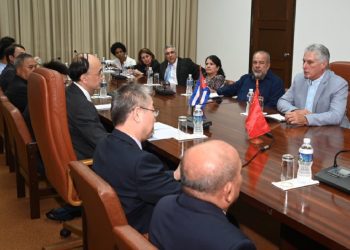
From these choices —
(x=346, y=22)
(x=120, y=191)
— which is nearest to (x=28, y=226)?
(x=120, y=191)

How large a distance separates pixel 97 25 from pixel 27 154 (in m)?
4.79

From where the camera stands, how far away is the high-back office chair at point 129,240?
1.16 metres

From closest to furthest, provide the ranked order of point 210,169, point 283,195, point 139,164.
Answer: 1. point 210,169
2. point 139,164
3. point 283,195

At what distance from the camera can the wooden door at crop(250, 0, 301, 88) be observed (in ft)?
21.1

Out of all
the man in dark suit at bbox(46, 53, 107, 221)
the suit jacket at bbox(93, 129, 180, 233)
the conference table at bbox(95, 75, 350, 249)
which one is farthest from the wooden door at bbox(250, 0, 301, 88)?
the suit jacket at bbox(93, 129, 180, 233)

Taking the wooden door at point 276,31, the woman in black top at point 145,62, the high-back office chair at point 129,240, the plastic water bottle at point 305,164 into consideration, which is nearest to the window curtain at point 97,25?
the woman in black top at point 145,62

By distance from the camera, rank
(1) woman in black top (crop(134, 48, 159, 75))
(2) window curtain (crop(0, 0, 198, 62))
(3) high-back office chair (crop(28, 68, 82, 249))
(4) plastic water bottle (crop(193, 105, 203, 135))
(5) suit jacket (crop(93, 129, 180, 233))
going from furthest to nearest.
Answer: (2) window curtain (crop(0, 0, 198, 62))
(1) woman in black top (crop(134, 48, 159, 75))
(4) plastic water bottle (crop(193, 105, 203, 135))
(3) high-back office chair (crop(28, 68, 82, 249))
(5) suit jacket (crop(93, 129, 180, 233))

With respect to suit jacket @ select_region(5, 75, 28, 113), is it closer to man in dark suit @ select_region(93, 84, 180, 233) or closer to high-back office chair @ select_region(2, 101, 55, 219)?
high-back office chair @ select_region(2, 101, 55, 219)

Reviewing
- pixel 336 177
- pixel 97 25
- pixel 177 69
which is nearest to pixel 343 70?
pixel 336 177

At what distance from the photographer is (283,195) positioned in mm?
1785

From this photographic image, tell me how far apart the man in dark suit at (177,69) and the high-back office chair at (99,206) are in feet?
14.0

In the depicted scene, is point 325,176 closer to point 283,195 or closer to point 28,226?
point 283,195

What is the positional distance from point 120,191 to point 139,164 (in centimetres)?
17

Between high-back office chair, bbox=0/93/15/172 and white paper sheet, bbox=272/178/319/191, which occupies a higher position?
white paper sheet, bbox=272/178/319/191
